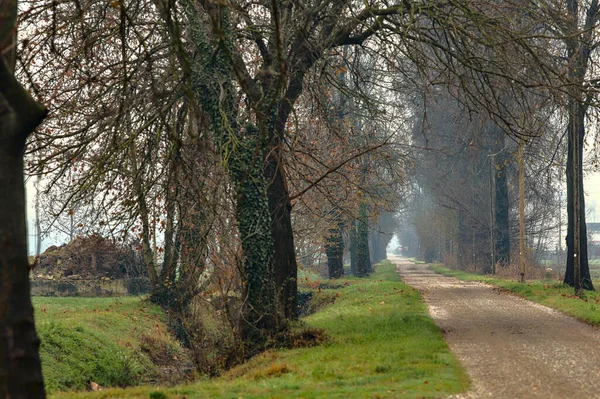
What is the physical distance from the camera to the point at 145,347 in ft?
61.7

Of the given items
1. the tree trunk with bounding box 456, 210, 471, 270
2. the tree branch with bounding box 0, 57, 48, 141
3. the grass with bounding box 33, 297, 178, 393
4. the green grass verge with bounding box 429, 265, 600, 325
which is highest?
the tree branch with bounding box 0, 57, 48, 141

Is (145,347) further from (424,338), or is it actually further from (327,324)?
(424,338)

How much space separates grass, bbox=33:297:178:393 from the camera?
48.4 feet

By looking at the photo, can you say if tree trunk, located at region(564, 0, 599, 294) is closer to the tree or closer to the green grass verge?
the tree

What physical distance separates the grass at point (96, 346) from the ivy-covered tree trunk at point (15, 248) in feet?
21.4

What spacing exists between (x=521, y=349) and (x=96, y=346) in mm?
9632

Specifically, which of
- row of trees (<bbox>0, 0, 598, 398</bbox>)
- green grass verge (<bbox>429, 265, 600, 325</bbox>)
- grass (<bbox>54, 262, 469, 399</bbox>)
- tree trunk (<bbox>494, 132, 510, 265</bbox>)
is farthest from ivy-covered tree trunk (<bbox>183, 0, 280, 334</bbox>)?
tree trunk (<bbox>494, 132, 510, 265</bbox>)

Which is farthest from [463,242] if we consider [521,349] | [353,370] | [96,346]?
[353,370]

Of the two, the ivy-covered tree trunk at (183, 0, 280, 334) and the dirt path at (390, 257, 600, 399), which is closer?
the dirt path at (390, 257, 600, 399)

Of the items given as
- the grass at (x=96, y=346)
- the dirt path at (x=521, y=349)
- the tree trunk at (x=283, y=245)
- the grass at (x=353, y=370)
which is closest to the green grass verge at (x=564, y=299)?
the dirt path at (x=521, y=349)

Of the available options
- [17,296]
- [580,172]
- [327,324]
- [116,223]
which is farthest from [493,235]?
[17,296]

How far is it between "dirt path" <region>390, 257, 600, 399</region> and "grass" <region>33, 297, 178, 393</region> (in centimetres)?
719

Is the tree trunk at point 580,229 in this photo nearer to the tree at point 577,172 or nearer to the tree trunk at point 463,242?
the tree at point 577,172

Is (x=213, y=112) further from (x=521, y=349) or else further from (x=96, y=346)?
(x=521, y=349)
